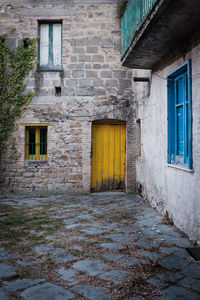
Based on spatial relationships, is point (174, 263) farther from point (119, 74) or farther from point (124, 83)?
point (119, 74)

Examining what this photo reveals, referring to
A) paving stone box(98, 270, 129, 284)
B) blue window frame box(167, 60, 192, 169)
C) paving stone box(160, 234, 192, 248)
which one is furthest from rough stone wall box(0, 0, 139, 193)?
paving stone box(98, 270, 129, 284)

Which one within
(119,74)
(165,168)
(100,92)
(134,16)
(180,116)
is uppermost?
(134,16)

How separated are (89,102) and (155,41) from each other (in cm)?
398

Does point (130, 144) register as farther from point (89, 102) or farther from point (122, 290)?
point (122, 290)

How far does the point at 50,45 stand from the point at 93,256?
717cm

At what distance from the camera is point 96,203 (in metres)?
7.53

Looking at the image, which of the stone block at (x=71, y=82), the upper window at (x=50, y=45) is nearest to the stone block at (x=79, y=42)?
the upper window at (x=50, y=45)

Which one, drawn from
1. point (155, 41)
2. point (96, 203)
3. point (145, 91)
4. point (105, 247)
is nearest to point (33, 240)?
point (105, 247)

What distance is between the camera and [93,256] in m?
3.89

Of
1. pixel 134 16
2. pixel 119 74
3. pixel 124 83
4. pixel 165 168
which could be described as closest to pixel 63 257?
pixel 165 168

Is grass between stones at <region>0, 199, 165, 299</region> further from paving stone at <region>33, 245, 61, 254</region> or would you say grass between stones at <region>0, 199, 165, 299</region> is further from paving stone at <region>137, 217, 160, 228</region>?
paving stone at <region>137, 217, 160, 228</region>

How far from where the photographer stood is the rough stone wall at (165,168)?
172 inches

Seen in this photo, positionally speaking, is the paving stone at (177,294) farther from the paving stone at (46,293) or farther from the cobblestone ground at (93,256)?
the paving stone at (46,293)

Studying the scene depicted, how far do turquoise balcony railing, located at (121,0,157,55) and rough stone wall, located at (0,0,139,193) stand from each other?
223 centimetres
